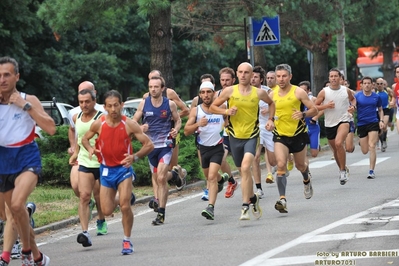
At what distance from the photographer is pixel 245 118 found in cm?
1328

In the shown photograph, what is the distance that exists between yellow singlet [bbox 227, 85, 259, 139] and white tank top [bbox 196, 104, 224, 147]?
2.07 feet

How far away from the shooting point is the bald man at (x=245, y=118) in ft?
43.2

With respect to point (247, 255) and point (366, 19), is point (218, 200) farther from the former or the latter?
point (366, 19)

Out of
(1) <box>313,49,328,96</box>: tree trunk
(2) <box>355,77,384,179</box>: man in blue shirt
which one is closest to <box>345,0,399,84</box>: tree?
(1) <box>313,49,328,96</box>: tree trunk

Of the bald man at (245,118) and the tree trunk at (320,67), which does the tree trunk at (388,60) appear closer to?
the tree trunk at (320,67)

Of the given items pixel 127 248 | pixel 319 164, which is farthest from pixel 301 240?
pixel 319 164

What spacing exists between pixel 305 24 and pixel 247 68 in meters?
14.8

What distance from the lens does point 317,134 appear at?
66.4 ft

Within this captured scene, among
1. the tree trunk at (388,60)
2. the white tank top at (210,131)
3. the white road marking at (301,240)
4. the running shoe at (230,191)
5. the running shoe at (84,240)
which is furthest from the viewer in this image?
the tree trunk at (388,60)

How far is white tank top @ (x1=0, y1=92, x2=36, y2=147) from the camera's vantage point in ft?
30.9

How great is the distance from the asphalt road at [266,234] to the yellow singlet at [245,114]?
1.09 m

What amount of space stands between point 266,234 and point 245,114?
86.4 inches

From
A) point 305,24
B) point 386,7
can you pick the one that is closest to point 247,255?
point 305,24

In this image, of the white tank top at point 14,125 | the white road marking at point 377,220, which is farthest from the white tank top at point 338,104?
the white tank top at point 14,125
